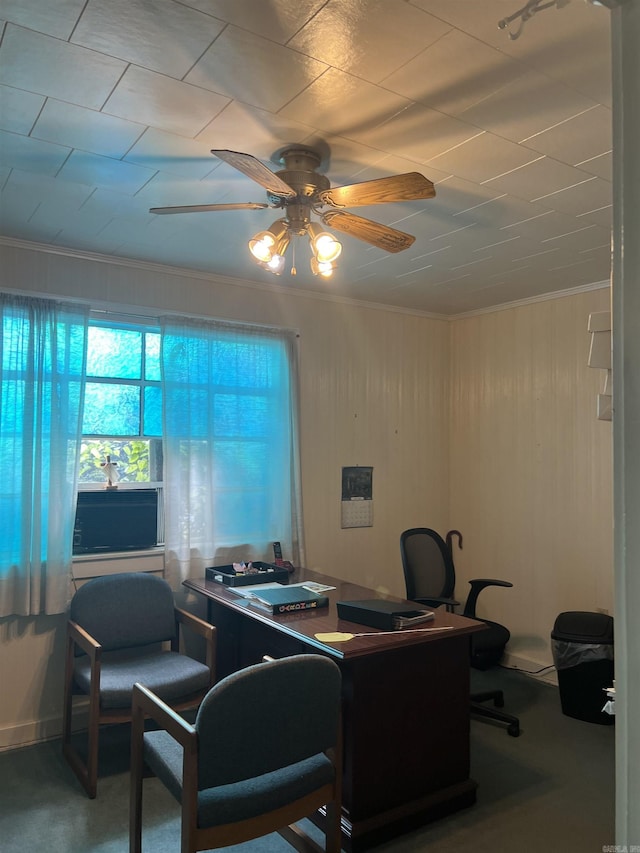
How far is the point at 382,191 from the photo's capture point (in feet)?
6.65

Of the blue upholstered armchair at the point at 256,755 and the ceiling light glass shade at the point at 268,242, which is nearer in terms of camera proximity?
the blue upholstered armchair at the point at 256,755

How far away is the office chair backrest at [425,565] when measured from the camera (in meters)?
3.79

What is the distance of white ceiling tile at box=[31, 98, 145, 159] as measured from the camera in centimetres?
202

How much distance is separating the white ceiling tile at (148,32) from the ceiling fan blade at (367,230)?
72cm

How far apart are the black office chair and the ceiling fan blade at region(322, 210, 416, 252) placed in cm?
202

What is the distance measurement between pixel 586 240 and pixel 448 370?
6.33ft

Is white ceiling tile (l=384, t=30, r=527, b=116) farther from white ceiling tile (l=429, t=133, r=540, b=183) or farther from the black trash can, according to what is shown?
the black trash can

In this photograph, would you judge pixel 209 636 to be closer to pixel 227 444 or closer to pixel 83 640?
pixel 83 640

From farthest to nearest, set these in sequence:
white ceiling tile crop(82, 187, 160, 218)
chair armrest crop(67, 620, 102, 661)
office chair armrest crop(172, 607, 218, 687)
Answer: office chair armrest crop(172, 607, 218, 687), chair armrest crop(67, 620, 102, 661), white ceiling tile crop(82, 187, 160, 218)

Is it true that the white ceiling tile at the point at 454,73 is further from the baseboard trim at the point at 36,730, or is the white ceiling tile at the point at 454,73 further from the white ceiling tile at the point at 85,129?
the baseboard trim at the point at 36,730

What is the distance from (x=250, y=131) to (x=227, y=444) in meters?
2.08

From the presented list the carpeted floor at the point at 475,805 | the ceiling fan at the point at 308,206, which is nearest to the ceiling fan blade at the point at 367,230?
the ceiling fan at the point at 308,206

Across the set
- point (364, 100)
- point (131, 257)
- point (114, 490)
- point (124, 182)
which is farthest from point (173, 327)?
point (364, 100)

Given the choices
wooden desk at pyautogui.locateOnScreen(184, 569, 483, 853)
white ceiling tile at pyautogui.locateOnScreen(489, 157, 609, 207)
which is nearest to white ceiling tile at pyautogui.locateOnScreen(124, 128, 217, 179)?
white ceiling tile at pyautogui.locateOnScreen(489, 157, 609, 207)
